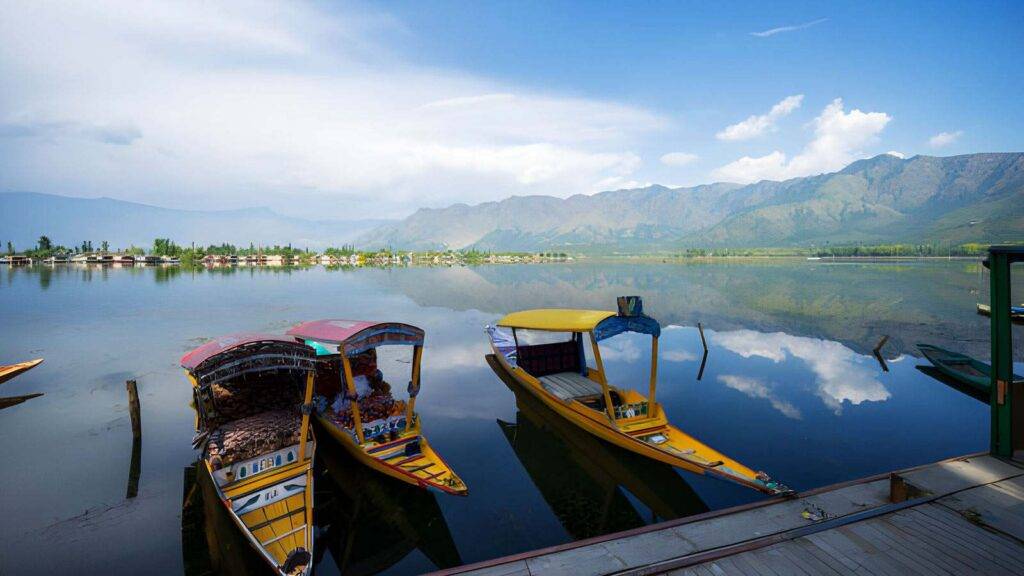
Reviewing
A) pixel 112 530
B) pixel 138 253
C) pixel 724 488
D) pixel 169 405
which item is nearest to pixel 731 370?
pixel 724 488

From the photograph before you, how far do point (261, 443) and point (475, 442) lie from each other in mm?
6113

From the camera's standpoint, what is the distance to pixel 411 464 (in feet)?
33.4

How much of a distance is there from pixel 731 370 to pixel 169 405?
23939mm

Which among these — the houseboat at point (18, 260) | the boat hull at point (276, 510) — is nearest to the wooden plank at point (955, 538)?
the boat hull at point (276, 510)

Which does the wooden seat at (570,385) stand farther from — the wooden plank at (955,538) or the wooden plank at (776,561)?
the wooden plank at (955,538)

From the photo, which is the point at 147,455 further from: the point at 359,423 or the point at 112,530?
the point at 359,423

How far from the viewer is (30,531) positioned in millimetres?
9641

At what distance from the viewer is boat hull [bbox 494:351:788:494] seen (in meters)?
9.27

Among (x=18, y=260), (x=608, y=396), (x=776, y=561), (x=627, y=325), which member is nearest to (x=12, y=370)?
(x=608, y=396)

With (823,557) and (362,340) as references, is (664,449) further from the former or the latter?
(362,340)

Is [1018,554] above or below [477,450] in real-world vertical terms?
above

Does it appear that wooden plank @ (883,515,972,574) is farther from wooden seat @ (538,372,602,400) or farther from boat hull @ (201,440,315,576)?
boat hull @ (201,440,315,576)

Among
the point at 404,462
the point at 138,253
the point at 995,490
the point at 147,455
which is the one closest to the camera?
the point at 995,490

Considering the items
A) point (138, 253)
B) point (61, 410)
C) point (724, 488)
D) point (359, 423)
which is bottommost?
point (724, 488)
